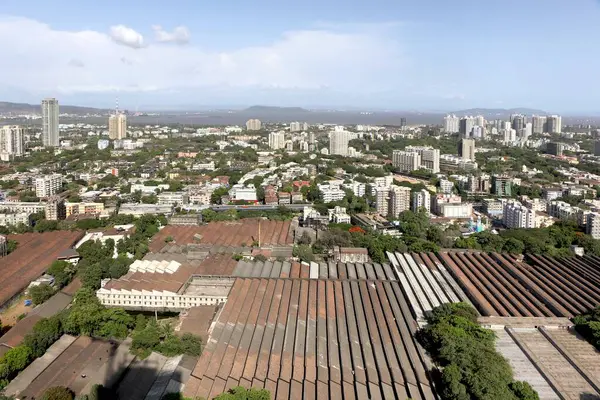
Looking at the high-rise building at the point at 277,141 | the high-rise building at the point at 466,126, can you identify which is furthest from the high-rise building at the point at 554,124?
the high-rise building at the point at 277,141

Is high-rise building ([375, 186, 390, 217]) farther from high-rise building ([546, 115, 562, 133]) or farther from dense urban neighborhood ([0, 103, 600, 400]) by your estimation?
high-rise building ([546, 115, 562, 133])

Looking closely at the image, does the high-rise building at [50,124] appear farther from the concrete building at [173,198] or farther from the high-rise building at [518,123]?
the high-rise building at [518,123]

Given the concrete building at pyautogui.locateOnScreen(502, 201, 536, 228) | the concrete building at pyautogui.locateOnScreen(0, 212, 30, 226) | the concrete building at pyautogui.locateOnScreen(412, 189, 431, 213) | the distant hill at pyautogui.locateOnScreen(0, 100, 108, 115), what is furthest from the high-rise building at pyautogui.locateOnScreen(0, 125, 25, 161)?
the distant hill at pyautogui.locateOnScreen(0, 100, 108, 115)

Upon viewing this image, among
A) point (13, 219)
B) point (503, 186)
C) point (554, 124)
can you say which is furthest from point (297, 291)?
point (554, 124)

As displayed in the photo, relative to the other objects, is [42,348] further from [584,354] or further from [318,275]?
[584,354]

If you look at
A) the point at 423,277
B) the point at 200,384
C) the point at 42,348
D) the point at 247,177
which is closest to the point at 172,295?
the point at 42,348

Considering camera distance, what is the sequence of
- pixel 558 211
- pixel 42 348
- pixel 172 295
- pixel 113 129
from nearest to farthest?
pixel 42 348
pixel 172 295
pixel 558 211
pixel 113 129
